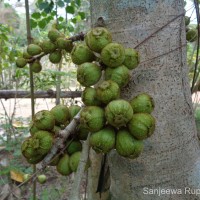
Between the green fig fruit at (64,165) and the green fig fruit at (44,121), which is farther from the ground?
the green fig fruit at (44,121)

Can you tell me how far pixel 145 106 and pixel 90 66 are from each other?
0.13 m

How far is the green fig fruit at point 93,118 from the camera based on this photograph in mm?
542

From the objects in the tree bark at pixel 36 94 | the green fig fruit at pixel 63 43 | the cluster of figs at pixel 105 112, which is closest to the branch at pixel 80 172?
the cluster of figs at pixel 105 112

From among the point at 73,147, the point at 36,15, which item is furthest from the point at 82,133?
the point at 36,15

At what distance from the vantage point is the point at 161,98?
655 mm

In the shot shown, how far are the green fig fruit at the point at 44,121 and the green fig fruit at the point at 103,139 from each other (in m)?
0.10

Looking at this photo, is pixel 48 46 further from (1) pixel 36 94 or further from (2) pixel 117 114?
(1) pixel 36 94

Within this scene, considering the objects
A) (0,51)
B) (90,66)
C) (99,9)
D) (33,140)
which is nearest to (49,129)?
(33,140)

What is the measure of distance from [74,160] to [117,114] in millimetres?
187

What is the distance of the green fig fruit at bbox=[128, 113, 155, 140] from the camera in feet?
1.76

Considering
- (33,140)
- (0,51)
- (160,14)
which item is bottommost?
(33,140)

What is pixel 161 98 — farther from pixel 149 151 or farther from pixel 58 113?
pixel 58 113

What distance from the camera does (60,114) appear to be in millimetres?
673

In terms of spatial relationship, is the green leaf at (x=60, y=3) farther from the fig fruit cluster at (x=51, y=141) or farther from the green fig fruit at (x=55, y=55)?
the fig fruit cluster at (x=51, y=141)
